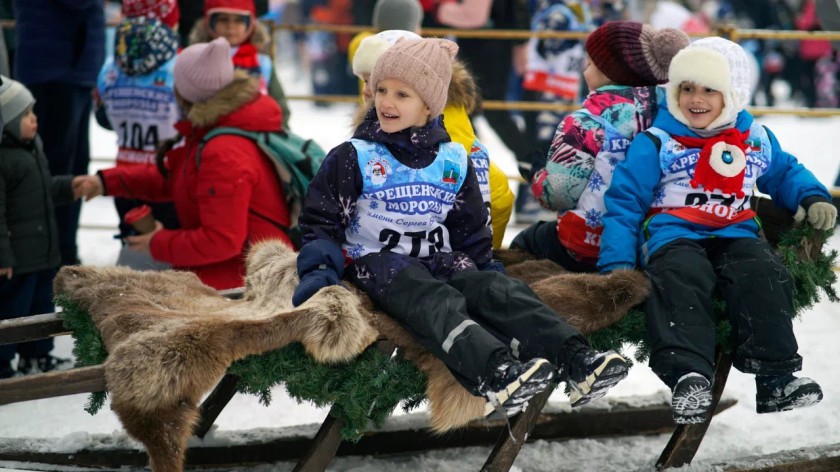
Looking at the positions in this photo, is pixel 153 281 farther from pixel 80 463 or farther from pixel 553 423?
pixel 553 423

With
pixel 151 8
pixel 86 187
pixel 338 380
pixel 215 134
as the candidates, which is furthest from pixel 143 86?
pixel 338 380

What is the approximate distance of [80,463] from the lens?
A: 348 cm

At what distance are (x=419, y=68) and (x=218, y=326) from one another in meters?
1.00

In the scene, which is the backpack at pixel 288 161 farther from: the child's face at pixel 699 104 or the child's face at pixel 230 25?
the child's face at pixel 699 104

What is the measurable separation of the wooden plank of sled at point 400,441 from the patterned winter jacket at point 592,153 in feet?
2.48

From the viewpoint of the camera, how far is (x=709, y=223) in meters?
3.39

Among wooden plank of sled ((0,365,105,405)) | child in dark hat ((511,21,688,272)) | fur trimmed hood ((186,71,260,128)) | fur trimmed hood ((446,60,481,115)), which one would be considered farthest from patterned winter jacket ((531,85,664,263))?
wooden plank of sled ((0,365,105,405))

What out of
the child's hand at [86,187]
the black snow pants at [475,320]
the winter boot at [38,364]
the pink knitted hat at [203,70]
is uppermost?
the pink knitted hat at [203,70]

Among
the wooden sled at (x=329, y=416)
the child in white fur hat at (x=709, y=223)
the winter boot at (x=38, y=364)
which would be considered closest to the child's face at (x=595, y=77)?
the child in white fur hat at (x=709, y=223)

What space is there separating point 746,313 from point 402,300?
112 centimetres

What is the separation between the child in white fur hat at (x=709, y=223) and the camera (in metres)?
3.13

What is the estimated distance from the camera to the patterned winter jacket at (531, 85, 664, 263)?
3580 mm

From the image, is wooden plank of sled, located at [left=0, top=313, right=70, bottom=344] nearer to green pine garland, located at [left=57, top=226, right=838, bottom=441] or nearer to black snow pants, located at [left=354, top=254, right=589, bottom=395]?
green pine garland, located at [left=57, top=226, right=838, bottom=441]

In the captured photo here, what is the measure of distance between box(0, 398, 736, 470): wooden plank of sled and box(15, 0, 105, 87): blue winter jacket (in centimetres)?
223
